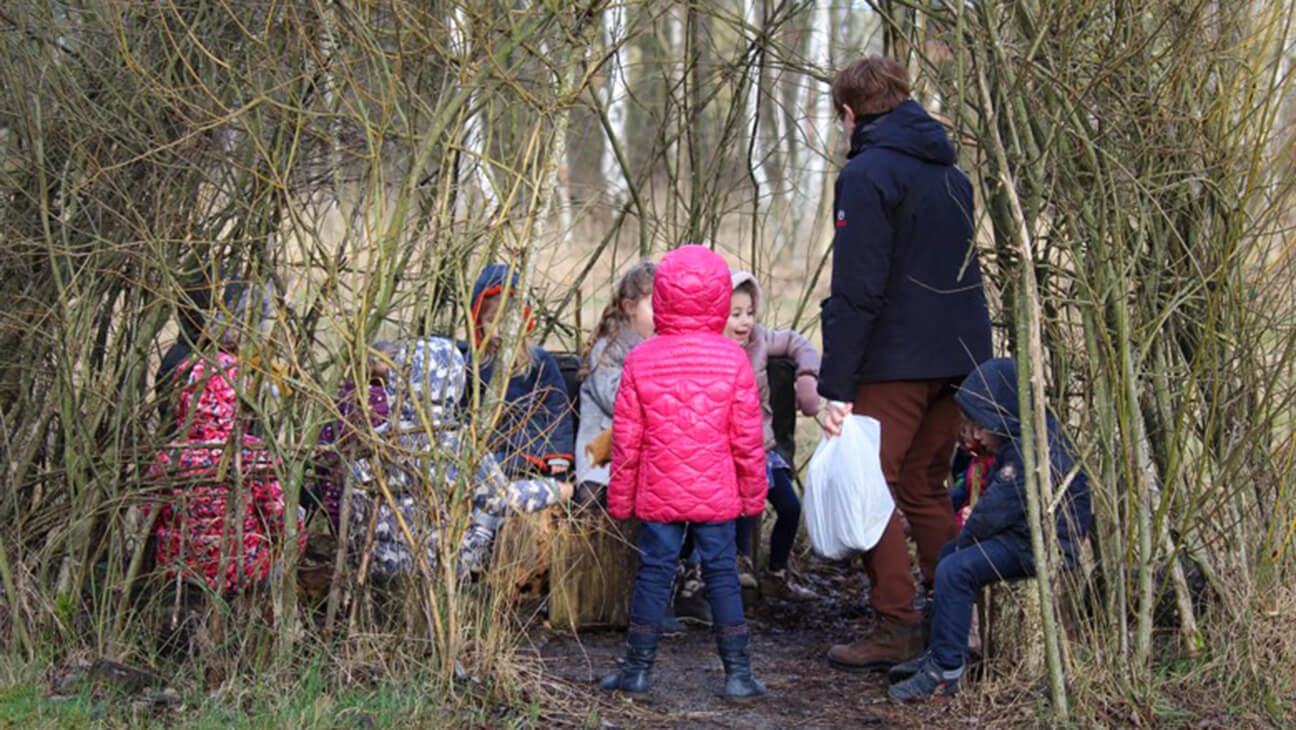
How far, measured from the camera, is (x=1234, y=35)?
5098 millimetres

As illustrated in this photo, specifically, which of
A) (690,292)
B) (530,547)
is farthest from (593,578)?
(690,292)

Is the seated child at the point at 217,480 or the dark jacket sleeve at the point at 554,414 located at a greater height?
the dark jacket sleeve at the point at 554,414

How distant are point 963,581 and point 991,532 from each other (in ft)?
0.61

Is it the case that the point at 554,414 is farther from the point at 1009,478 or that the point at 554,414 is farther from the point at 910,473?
the point at 1009,478

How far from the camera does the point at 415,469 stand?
15.6 feet

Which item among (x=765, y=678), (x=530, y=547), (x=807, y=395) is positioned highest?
(x=807, y=395)

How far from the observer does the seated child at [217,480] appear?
5.08 m

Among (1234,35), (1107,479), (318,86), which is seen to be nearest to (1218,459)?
(1107,479)

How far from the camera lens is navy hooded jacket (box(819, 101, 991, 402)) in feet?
17.4

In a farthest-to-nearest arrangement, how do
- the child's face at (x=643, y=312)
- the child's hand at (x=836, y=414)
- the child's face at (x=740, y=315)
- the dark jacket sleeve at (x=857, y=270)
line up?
the child's face at (x=740, y=315), the child's face at (x=643, y=312), the child's hand at (x=836, y=414), the dark jacket sleeve at (x=857, y=270)

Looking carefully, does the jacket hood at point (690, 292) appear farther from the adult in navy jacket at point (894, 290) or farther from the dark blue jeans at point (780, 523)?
the dark blue jeans at point (780, 523)

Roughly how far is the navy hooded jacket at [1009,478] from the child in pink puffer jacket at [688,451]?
2.38 ft

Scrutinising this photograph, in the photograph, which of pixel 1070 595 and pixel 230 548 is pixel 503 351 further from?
pixel 1070 595

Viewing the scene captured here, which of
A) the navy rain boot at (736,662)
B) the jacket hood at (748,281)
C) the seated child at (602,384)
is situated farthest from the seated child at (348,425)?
the jacket hood at (748,281)
